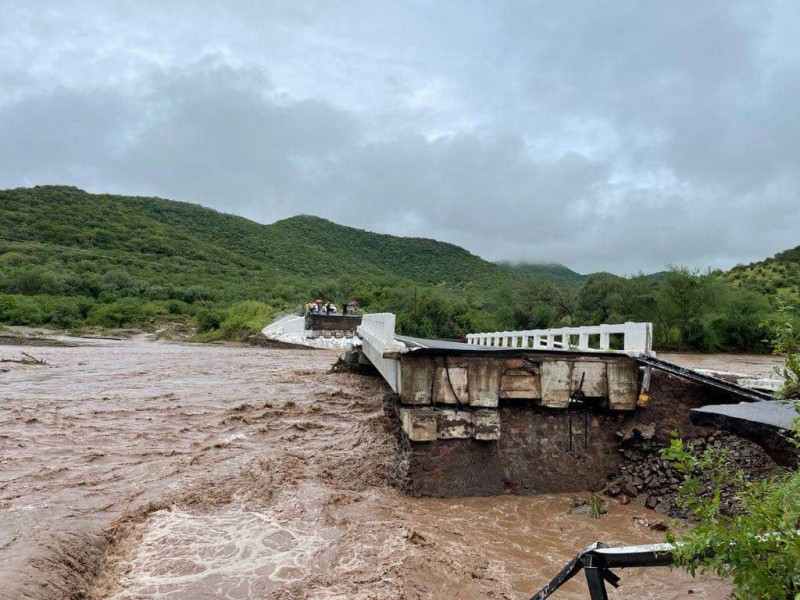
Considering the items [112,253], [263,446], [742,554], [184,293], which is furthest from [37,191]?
[742,554]

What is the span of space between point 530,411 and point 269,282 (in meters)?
76.8

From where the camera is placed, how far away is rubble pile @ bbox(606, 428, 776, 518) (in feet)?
19.6

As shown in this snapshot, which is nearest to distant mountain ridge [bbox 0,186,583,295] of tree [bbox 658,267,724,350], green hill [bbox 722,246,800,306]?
green hill [bbox 722,246,800,306]

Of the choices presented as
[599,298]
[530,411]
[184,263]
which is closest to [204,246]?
[184,263]

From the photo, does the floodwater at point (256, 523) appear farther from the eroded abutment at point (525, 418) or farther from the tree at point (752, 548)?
the tree at point (752, 548)

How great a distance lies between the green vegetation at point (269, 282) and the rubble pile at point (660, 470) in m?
12.2

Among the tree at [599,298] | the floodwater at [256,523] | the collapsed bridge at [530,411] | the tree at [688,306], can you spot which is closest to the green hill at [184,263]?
the tree at [599,298]

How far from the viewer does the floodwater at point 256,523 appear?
4.38 metres

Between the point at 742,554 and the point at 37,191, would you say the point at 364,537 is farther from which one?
the point at 37,191

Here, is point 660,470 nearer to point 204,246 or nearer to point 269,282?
point 269,282

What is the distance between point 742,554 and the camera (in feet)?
6.46

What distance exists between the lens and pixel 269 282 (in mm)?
80562

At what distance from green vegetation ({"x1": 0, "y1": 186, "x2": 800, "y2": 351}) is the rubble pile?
479 inches

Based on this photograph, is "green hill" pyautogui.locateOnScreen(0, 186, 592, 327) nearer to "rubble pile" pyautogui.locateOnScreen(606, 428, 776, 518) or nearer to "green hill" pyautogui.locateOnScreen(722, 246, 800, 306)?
"green hill" pyautogui.locateOnScreen(722, 246, 800, 306)
